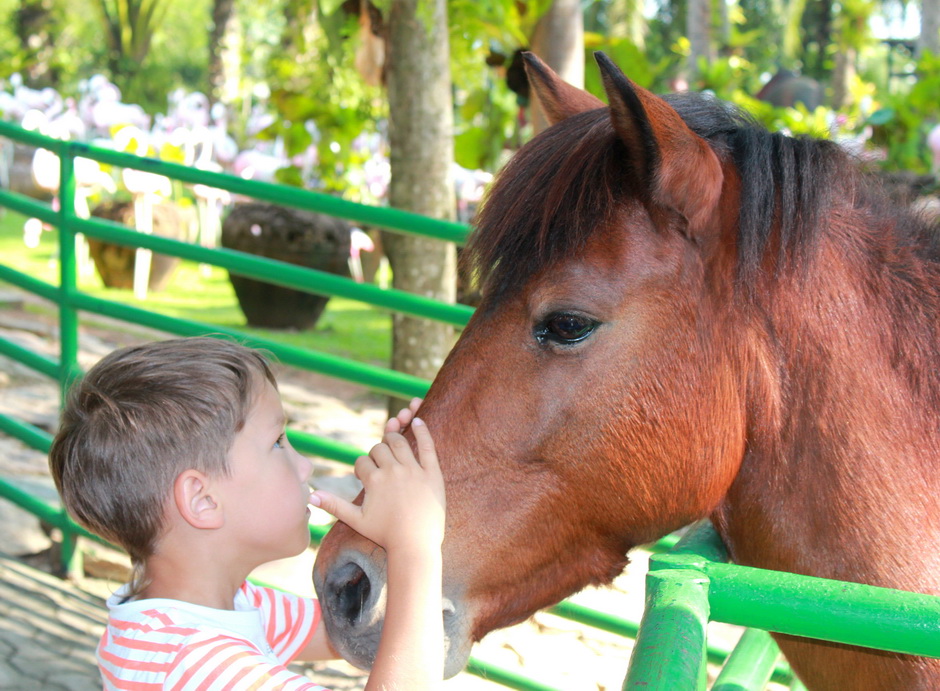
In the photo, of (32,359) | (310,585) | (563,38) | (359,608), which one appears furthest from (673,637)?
(563,38)

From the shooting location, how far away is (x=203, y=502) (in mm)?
1536

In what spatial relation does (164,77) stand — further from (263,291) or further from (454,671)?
(454,671)

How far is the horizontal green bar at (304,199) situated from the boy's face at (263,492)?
99 cm

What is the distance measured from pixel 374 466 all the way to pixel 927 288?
0.98 meters

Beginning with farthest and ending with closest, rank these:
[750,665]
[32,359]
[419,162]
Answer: [419,162] < [32,359] < [750,665]

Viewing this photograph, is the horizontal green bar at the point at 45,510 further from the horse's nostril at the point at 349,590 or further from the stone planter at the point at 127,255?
the stone planter at the point at 127,255

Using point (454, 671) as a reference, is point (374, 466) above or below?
above

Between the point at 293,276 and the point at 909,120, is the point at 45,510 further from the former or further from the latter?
the point at 909,120

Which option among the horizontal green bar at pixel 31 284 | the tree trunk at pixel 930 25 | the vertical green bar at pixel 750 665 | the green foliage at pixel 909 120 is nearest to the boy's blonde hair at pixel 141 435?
the vertical green bar at pixel 750 665

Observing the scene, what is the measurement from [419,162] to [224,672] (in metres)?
3.54

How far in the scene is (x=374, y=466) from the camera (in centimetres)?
146

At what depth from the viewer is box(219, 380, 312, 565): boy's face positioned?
155cm

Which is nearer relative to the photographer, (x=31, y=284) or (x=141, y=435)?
(x=141, y=435)

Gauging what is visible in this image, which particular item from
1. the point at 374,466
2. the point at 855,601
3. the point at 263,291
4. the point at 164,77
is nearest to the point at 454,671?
the point at 374,466
